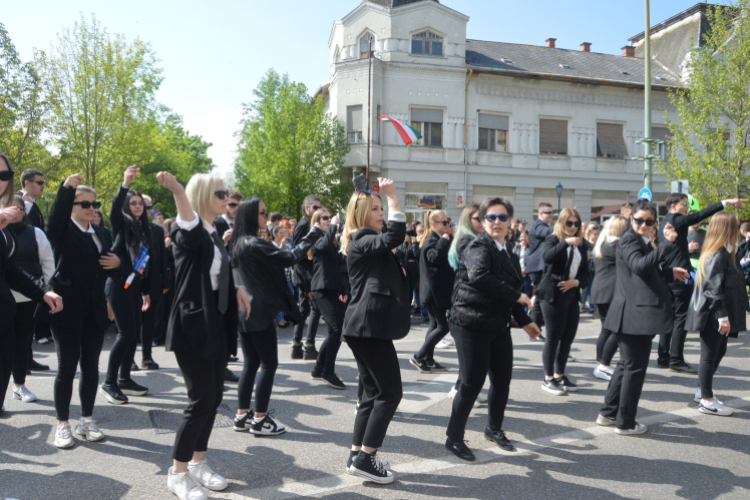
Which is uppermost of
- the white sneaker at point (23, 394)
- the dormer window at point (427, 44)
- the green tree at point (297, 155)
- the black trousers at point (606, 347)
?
the dormer window at point (427, 44)

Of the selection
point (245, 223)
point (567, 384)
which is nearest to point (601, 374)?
point (567, 384)

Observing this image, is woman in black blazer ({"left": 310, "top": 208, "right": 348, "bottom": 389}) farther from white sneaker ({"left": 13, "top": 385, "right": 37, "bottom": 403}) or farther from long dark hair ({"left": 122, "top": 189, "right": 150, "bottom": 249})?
white sneaker ({"left": 13, "top": 385, "right": 37, "bottom": 403})

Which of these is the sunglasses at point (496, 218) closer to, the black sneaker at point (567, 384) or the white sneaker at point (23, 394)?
the black sneaker at point (567, 384)

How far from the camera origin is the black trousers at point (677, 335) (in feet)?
23.6

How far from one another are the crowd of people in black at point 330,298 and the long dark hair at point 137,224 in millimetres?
19

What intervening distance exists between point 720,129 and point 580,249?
54.1 ft

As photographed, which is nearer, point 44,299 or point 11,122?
point 44,299

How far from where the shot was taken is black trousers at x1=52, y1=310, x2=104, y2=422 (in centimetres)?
438

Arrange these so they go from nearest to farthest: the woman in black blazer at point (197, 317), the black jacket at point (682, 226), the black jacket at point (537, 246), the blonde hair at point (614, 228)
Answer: the woman in black blazer at point (197, 317) < the black jacket at point (682, 226) < the blonde hair at point (614, 228) < the black jacket at point (537, 246)

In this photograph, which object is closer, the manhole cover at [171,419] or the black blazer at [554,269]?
the manhole cover at [171,419]

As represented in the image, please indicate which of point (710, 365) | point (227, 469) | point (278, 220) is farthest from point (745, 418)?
point (278, 220)

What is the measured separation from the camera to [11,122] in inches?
722

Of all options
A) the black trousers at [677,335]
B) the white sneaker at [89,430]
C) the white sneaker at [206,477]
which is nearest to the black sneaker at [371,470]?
the white sneaker at [206,477]

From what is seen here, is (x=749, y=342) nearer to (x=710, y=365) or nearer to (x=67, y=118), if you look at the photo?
(x=710, y=365)
